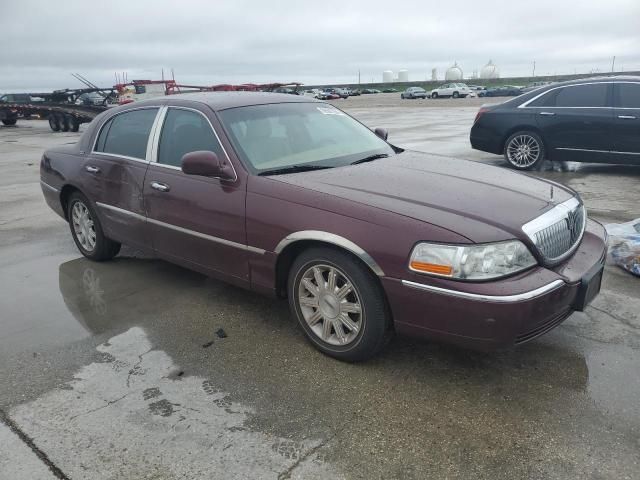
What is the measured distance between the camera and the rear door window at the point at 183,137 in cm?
→ 382

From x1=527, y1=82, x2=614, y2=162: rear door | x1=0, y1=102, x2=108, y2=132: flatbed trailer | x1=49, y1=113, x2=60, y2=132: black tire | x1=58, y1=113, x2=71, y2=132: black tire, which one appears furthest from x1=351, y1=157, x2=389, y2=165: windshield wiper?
x1=49, y1=113, x2=60, y2=132: black tire

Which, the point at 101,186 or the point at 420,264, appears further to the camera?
the point at 101,186

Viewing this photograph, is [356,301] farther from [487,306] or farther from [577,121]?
[577,121]

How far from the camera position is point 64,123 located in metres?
22.9

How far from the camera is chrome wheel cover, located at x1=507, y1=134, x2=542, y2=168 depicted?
8883 mm

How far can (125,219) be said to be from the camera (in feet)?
14.7

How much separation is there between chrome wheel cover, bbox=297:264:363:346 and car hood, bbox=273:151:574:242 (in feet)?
1.58

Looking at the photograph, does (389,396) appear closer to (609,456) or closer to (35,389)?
(609,456)

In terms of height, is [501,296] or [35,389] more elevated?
[501,296]

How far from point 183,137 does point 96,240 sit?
5.34ft

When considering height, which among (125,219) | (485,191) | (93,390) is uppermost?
(485,191)

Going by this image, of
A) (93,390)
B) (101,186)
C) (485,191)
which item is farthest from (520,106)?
(93,390)

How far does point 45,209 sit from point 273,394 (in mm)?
6038

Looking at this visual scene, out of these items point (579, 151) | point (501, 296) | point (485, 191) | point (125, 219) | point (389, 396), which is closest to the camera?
point (501, 296)
